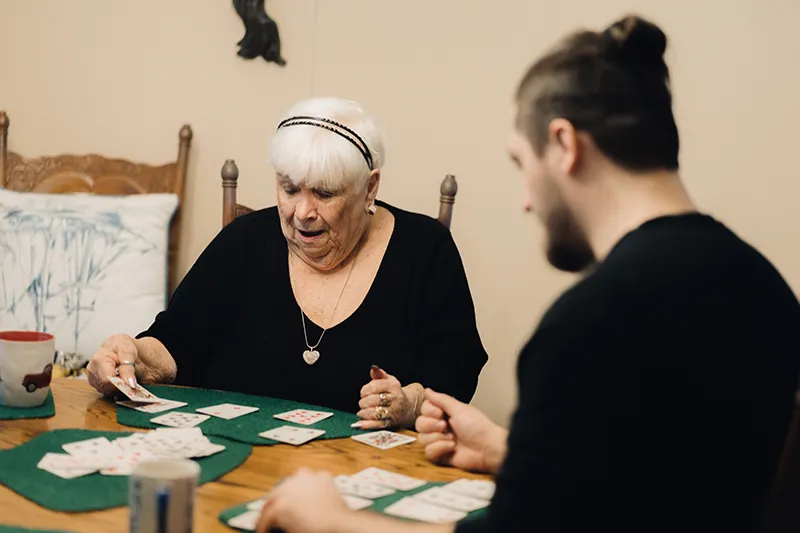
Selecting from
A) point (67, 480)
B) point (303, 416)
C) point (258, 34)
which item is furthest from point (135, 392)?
point (258, 34)

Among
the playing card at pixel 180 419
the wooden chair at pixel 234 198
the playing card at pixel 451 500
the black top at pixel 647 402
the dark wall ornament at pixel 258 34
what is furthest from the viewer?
the dark wall ornament at pixel 258 34

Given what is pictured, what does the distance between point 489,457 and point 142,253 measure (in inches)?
73.3

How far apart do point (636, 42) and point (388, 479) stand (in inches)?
29.3

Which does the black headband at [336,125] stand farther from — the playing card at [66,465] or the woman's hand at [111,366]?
the playing card at [66,465]

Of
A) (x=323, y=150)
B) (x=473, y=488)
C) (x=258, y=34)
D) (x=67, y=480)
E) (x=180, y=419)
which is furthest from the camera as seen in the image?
(x=258, y=34)

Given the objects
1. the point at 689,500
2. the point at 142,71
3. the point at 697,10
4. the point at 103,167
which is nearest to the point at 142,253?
the point at 103,167

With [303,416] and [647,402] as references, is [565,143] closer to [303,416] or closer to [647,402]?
[647,402]

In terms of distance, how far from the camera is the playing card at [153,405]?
62.8 inches

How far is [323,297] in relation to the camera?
2.12m

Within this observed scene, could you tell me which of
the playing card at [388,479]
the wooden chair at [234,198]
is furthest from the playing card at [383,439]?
the wooden chair at [234,198]

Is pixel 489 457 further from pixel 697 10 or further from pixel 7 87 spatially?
pixel 7 87

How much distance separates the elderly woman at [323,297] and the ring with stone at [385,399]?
10.1 inches

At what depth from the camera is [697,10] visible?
2.52 m

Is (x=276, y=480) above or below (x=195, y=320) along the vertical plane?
below
